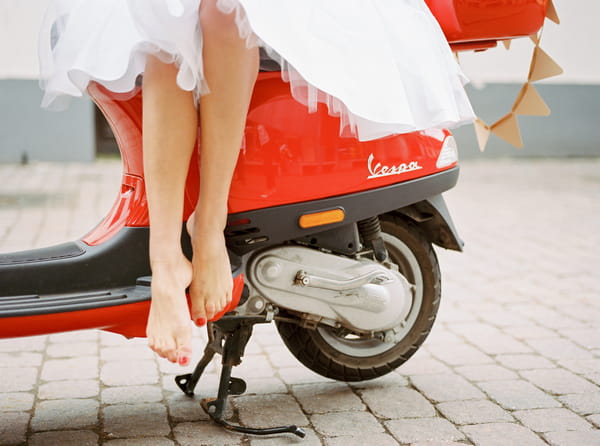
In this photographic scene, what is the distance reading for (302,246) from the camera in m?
2.23

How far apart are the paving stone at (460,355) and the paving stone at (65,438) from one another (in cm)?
126

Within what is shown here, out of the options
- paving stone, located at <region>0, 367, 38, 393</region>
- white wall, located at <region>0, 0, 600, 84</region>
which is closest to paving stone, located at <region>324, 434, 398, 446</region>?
paving stone, located at <region>0, 367, 38, 393</region>

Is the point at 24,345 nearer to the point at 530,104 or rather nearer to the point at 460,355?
the point at 460,355

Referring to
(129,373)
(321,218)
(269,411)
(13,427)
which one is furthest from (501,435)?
(13,427)

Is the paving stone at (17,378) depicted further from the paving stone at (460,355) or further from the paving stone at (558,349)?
the paving stone at (558,349)

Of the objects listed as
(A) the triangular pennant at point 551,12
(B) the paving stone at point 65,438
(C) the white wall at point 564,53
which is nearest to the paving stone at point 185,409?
(B) the paving stone at point 65,438

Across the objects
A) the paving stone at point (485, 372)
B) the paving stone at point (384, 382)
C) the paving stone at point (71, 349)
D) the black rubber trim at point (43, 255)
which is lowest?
the paving stone at point (71, 349)

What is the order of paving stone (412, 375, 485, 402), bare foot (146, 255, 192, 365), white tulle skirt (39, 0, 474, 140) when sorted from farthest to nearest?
paving stone (412, 375, 485, 402) → bare foot (146, 255, 192, 365) → white tulle skirt (39, 0, 474, 140)

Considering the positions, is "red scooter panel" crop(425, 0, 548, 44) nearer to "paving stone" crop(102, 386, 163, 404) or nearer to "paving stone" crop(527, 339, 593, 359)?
"paving stone" crop(527, 339, 593, 359)

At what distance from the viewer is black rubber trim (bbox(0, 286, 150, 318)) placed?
1.82m

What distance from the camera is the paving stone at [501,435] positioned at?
6.99 feet

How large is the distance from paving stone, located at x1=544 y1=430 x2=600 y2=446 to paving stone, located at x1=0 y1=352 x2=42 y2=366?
1.68m

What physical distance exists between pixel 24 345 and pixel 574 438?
1.92m

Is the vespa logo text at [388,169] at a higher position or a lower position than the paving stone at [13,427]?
higher
